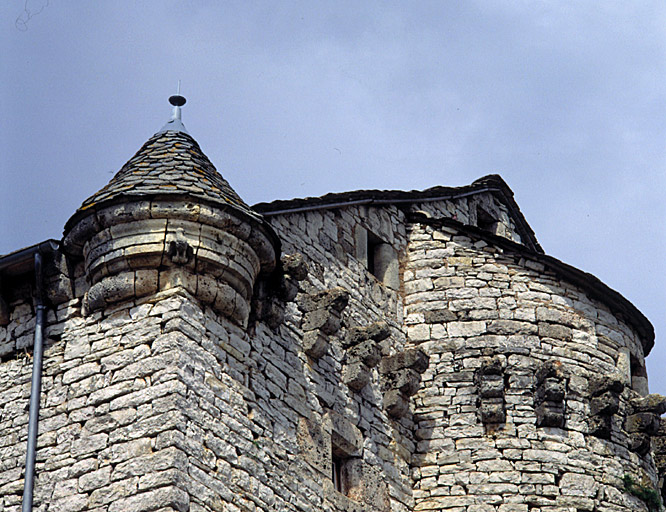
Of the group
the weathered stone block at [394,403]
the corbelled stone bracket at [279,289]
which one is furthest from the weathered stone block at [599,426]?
the corbelled stone bracket at [279,289]

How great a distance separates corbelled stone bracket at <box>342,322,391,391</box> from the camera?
12883mm

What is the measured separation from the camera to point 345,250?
13.9 m

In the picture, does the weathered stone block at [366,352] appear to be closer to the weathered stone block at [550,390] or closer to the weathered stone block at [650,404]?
the weathered stone block at [550,390]

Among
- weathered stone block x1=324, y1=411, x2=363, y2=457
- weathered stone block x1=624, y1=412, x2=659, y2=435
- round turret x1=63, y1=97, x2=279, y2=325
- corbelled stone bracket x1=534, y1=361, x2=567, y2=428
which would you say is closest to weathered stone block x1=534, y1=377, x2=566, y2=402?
corbelled stone bracket x1=534, y1=361, x2=567, y2=428

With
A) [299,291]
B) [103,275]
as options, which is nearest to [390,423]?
[299,291]

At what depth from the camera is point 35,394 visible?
1070 centimetres

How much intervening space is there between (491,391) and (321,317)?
2.07 m

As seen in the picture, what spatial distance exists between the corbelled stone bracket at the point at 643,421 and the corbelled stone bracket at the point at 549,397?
90 cm

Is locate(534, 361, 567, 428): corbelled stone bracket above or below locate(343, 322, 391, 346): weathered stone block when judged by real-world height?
below

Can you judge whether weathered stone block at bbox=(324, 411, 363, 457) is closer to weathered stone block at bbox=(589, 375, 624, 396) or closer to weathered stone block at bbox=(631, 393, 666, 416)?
weathered stone block at bbox=(589, 375, 624, 396)

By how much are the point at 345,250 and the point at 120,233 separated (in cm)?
346

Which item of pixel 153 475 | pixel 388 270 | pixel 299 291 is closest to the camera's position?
pixel 153 475

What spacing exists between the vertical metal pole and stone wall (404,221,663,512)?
13.3ft

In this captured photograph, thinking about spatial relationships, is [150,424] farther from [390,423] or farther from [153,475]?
[390,423]
